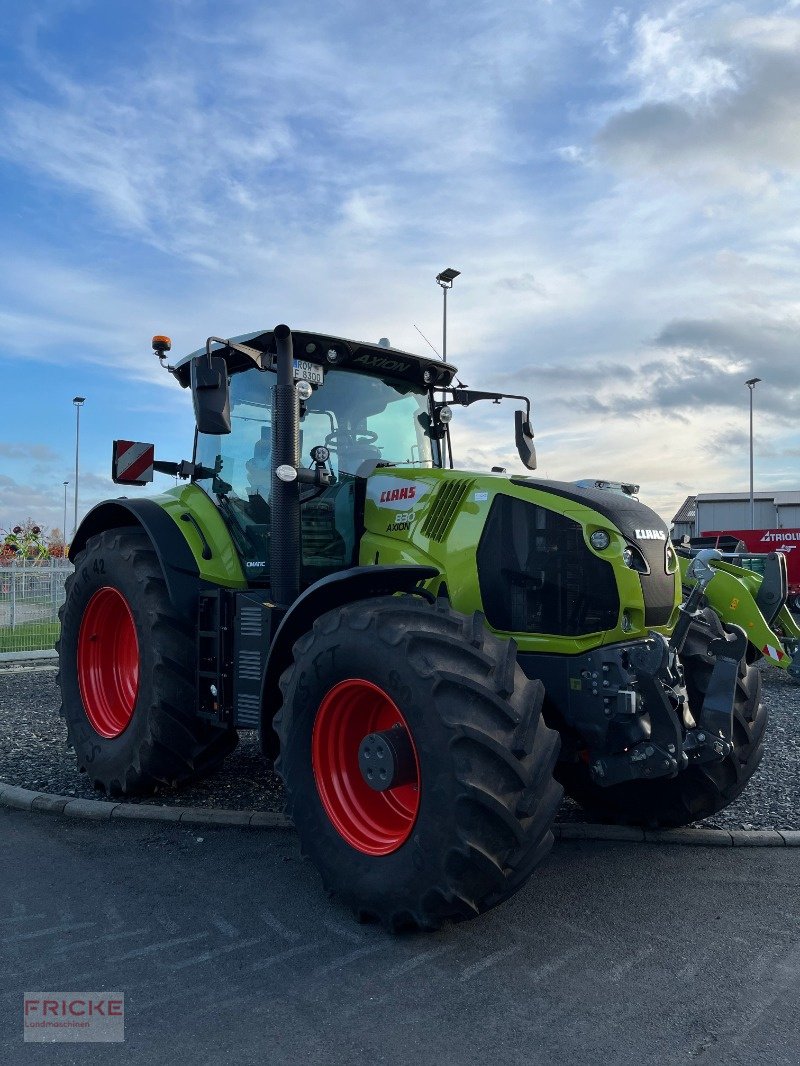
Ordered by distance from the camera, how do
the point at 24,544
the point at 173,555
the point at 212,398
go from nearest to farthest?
the point at 212,398 → the point at 173,555 → the point at 24,544

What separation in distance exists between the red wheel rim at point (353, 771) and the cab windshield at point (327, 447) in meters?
1.25

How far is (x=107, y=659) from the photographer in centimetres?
676

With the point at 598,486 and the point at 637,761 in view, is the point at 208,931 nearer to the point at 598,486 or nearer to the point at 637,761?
the point at 637,761

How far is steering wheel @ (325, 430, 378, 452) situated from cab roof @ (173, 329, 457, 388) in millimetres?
414

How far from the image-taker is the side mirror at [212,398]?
4699 mm

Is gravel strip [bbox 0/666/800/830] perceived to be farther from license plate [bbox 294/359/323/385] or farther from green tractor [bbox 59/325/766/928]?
license plate [bbox 294/359/323/385]

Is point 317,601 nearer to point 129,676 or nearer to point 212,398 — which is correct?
point 212,398

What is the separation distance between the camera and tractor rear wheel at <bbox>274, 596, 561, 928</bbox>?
3447 mm

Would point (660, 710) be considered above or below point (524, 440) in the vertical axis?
below

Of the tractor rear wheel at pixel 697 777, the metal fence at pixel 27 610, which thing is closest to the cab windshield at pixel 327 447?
the tractor rear wheel at pixel 697 777

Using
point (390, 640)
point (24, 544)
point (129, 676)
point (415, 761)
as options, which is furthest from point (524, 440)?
point (24, 544)

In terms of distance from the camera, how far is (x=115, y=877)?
459 cm

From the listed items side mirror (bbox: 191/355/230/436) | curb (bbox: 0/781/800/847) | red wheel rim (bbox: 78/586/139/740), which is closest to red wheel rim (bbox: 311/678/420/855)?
curb (bbox: 0/781/800/847)

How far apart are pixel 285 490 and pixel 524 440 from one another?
1.82 meters
